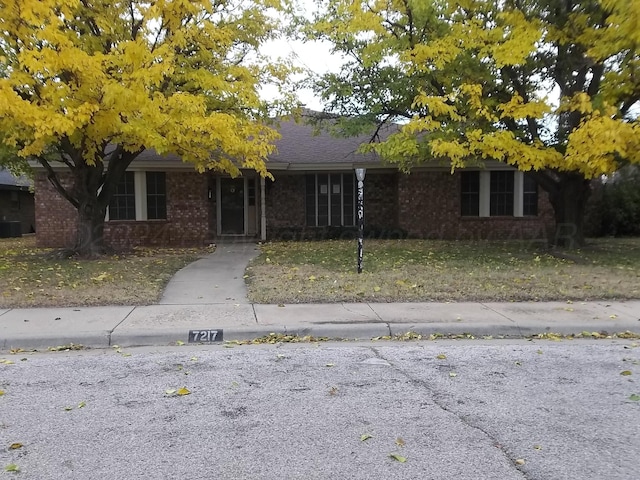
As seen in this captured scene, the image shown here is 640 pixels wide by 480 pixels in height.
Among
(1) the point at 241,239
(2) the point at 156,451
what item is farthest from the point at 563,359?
(1) the point at 241,239

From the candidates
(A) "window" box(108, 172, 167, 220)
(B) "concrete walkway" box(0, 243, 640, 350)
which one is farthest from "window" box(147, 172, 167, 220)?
(B) "concrete walkway" box(0, 243, 640, 350)

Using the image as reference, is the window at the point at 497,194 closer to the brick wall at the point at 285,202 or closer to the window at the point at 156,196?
the brick wall at the point at 285,202

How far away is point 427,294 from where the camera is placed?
884cm

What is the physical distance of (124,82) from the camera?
375 inches

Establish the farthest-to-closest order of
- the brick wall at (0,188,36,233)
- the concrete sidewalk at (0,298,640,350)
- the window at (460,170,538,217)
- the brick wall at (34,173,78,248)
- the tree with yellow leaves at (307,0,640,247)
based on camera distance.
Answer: the brick wall at (0,188,36,233) < the window at (460,170,538,217) < the brick wall at (34,173,78,248) < the tree with yellow leaves at (307,0,640,247) < the concrete sidewalk at (0,298,640,350)

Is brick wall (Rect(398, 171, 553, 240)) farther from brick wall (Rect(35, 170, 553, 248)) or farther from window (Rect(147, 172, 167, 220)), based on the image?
window (Rect(147, 172, 167, 220))

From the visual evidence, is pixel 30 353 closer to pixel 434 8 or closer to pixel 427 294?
pixel 427 294

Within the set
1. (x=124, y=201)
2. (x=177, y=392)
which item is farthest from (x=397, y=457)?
(x=124, y=201)

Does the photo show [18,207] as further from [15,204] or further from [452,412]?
[452,412]

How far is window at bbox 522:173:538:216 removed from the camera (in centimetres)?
1908

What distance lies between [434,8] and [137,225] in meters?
11.3

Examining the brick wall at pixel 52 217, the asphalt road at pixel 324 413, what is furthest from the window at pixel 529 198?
the brick wall at pixel 52 217

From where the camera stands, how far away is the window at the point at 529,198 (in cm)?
1908

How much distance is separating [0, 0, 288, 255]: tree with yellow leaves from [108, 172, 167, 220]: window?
371 cm
